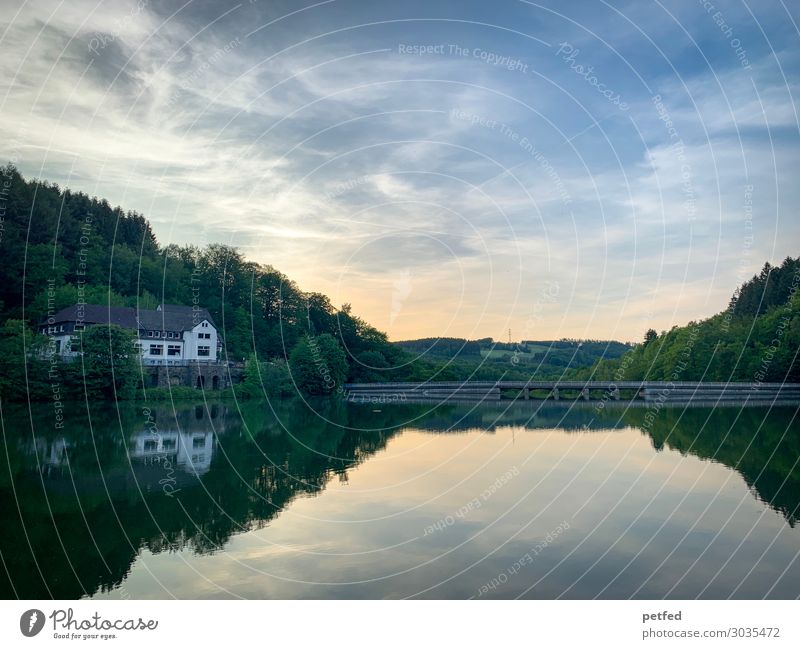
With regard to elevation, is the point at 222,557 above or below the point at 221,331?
below

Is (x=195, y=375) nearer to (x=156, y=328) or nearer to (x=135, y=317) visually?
(x=156, y=328)

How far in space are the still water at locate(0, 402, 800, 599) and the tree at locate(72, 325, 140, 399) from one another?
12.2 meters

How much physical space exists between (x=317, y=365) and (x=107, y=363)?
73.5 feet

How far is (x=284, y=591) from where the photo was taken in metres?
10.9

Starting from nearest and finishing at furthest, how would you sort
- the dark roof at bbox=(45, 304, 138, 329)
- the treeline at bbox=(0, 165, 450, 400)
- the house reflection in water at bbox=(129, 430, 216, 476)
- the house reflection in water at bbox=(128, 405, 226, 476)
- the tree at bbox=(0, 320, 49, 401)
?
the house reflection in water at bbox=(129, 430, 216, 476) < the house reflection in water at bbox=(128, 405, 226, 476) < the tree at bbox=(0, 320, 49, 401) < the dark roof at bbox=(45, 304, 138, 329) < the treeline at bbox=(0, 165, 450, 400)

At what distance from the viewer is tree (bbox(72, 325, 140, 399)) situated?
145 ft

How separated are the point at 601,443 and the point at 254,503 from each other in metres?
18.9

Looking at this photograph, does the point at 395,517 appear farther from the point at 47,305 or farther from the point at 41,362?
the point at 47,305

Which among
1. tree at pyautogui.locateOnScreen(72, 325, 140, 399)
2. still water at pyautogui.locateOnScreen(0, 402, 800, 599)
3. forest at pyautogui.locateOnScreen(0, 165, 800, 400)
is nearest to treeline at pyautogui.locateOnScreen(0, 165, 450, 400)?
forest at pyautogui.locateOnScreen(0, 165, 800, 400)

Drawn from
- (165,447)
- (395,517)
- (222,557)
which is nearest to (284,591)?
(222,557)

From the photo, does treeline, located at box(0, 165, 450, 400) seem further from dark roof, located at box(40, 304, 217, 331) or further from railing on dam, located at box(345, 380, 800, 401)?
railing on dam, located at box(345, 380, 800, 401)

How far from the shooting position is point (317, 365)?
63531 mm

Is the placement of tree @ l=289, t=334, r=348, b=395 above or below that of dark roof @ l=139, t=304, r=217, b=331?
below

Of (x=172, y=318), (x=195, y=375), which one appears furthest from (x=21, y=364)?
(x=172, y=318)
